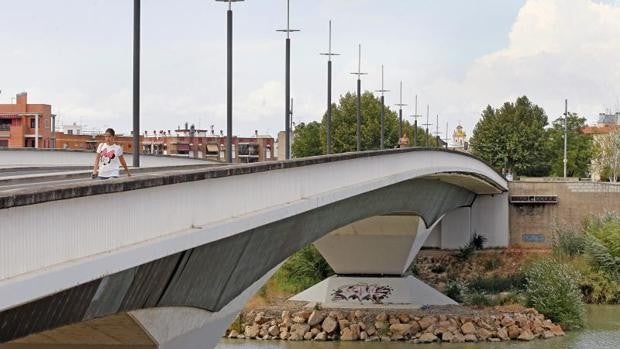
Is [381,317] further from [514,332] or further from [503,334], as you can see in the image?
[514,332]

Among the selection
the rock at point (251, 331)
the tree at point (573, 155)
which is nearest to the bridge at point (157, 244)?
the rock at point (251, 331)

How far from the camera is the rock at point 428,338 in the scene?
143 feet

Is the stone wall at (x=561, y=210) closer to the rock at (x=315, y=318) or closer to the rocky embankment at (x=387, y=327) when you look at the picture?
Result: the rocky embankment at (x=387, y=327)

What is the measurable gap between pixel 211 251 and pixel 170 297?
3.75 feet

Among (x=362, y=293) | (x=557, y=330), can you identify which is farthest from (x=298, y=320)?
(x=557, y=330)

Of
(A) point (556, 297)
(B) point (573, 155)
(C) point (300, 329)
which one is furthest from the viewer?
(B) point (573, 155)

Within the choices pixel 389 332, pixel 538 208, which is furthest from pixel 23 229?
pixel 538 208

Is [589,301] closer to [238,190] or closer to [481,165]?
[481,165]

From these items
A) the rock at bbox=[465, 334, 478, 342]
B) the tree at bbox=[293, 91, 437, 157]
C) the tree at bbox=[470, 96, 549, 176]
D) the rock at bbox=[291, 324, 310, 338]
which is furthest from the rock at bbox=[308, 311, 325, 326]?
the tree at bbox=[470, 96, 549, 176]

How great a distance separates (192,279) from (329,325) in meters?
27.9

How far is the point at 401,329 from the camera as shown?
1732 inches

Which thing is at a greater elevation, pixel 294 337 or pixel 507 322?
pixel 507 322

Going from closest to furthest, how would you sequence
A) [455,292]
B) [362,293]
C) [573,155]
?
[362,293], [455,292], [573,155]

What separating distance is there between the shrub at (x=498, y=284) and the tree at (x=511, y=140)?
39710 millimetres
